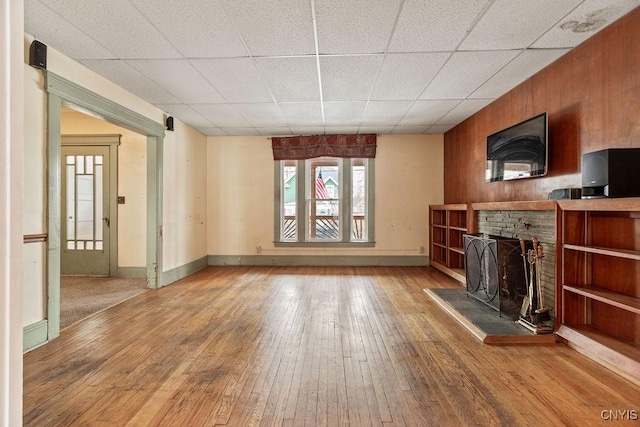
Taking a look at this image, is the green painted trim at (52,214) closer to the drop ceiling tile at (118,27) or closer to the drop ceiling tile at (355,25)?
the drop ceiling tile at (118,27)

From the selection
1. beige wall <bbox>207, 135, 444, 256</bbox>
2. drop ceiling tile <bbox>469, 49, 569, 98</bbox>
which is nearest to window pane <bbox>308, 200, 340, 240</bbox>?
beige wall <bbox>207, 135, 444, 256</bbox>

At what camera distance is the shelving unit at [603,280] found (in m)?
2.15

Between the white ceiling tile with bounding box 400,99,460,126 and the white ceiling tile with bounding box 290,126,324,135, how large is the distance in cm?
144

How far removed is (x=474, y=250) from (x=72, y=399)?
3758 mm

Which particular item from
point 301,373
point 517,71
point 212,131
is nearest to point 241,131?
point 212,131

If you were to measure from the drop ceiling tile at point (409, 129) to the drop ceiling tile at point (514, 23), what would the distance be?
271 centimetres

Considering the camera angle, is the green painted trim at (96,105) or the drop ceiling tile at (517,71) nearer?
the green painted trim at (96,105)

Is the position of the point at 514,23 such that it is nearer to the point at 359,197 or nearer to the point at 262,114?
the point at 262,114

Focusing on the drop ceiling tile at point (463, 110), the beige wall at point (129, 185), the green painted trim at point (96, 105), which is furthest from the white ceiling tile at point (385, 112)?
the beige wall at point (129, 185)

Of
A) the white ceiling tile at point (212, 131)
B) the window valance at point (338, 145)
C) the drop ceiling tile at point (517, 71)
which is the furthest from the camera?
the window valance at point (338, 145)

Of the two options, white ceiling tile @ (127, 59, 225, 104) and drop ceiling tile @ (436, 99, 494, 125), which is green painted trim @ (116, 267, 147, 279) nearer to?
white ceiling tile @ (127, 59, 225, 104)

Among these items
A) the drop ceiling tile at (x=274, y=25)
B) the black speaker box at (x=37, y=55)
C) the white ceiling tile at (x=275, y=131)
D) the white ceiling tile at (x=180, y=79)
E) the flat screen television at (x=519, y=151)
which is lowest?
the flat screen television at (x=519, y=151)

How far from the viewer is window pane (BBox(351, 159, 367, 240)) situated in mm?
6242

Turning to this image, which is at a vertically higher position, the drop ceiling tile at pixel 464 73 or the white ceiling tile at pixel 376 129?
the white ceiling tile at pixel 376 129
